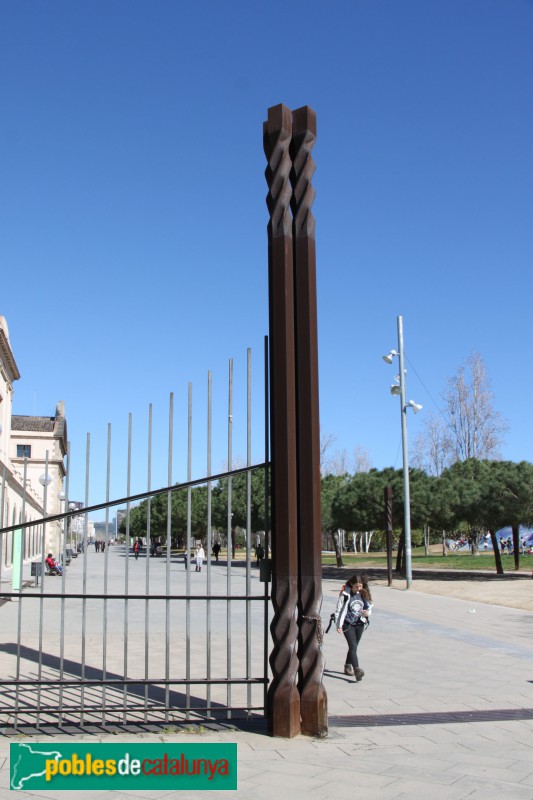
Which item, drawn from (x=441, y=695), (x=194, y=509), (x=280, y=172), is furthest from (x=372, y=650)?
(x=194, y=509)

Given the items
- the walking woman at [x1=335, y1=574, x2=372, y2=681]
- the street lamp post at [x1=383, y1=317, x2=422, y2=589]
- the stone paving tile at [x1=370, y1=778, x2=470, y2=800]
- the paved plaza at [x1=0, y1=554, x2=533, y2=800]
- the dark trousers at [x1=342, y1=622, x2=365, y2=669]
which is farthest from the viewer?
the street lamp post at [x1=383, y1=317, x2=422, y2=589]

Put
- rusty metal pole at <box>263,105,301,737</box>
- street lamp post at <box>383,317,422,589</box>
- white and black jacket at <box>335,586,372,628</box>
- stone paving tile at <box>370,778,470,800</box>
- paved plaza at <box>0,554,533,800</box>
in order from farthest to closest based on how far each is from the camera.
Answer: street lamp post at <box>383,317,422,589</box> → white and black jacket at <box>335,586,372,628</box> → rusty metal pole at <box>263,105,301,737</box> → paved plaza at <box>0,554,533,800</box> → stone paving tile at <box>370,778,470,800</box>

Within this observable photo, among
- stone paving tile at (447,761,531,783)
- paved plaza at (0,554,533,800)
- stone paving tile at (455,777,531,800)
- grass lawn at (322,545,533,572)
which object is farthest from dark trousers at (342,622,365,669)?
grass lawn at (322,545,533,572)

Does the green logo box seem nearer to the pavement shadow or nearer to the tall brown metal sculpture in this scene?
the tall brown metal sculpture

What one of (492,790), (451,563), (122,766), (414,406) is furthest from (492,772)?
(451,563)

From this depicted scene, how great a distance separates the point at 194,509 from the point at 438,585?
956 inches

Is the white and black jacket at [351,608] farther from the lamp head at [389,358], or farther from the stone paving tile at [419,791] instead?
the lamp head at [389,358]

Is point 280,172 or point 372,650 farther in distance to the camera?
point 372,650

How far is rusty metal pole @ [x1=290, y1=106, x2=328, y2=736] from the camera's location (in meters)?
6.57

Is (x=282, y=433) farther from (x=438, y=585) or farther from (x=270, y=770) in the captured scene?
(x=438, y=585)

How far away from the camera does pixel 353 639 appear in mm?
9742

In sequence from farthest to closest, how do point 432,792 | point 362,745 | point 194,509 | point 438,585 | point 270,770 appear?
1. point 194,509
2. point 438,585
3. point 362,745
4. point 270,770
5. point 432,792

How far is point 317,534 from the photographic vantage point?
22.0 feet

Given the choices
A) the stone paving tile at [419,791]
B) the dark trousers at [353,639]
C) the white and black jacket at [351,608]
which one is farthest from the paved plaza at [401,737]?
the white and black jacket at [351,608]
